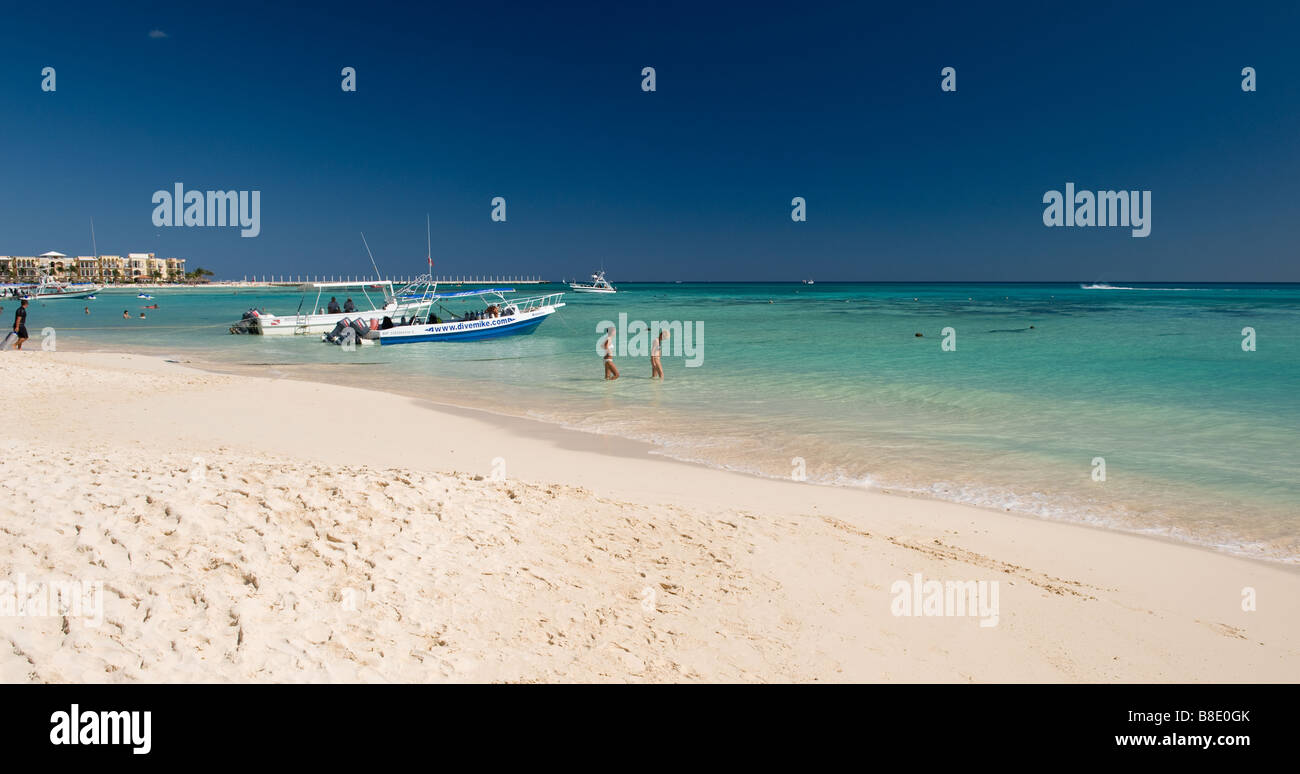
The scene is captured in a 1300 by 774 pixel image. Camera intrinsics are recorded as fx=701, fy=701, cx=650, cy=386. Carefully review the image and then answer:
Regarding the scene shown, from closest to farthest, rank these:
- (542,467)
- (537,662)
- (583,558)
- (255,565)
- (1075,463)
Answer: (537,662) < (255,565) < (583,558) < (542,467) < (1075,463)

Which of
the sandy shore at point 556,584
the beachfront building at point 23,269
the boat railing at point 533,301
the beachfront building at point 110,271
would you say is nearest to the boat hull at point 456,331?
the boat railing at point 533,301

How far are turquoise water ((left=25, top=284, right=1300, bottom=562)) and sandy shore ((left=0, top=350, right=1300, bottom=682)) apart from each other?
199cm

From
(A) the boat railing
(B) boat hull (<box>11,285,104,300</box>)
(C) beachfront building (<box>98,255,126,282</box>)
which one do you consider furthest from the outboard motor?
(C) beachfront building (<box>98,255,126,282</box>)

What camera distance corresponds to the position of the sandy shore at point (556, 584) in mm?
4480

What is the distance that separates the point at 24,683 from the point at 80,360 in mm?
26895

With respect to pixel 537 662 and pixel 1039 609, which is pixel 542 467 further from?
pixel 1039 609

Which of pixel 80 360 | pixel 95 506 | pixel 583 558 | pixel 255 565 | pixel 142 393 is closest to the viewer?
pixel 255 565

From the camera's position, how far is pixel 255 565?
16.9 ft

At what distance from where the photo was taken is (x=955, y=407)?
17.8 m

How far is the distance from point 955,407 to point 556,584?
581 inches

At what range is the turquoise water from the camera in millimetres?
10289

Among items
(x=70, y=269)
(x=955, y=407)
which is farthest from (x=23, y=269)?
(x=955, y=407)
